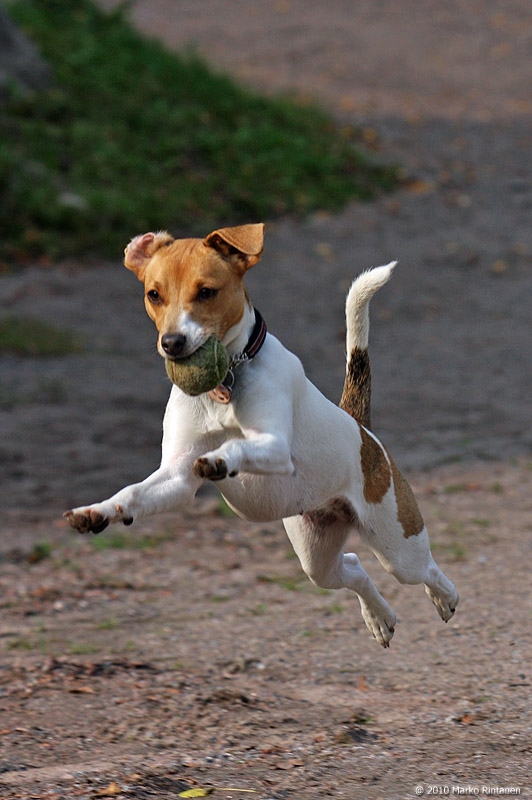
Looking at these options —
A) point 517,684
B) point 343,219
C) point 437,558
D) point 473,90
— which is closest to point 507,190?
point 343,219

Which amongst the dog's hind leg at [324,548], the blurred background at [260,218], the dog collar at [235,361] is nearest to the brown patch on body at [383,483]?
the dog's hind leg at [324,548]

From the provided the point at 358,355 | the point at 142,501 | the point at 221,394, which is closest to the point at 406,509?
the point at 358,355

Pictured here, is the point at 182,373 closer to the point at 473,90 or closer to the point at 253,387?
Answer: the point at 253,387

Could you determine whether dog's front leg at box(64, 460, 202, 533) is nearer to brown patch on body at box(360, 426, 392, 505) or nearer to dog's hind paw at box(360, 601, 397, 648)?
brown patch on body at box(360, 426, 392, 505)

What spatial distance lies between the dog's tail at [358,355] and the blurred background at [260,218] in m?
3.75

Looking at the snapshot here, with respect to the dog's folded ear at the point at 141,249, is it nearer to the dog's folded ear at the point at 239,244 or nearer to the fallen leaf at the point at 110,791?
the dog's folded ear at the point at 239,244

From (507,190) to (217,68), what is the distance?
4446mm

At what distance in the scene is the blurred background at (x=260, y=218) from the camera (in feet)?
31.1

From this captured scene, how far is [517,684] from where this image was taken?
201 inches

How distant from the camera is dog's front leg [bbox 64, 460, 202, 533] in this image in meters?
3.40

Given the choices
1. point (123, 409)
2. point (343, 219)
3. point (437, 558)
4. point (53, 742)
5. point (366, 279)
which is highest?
point (343, 219)

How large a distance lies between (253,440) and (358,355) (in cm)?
136

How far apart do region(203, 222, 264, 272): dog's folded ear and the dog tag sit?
0.38 metres

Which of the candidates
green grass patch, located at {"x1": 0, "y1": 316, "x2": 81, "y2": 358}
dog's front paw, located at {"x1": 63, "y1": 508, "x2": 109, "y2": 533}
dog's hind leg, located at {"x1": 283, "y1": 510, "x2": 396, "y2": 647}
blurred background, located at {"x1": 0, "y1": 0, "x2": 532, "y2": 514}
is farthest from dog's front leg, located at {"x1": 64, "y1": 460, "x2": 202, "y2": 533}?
green grass patch, located at {"x1": 0, "y1": 316, "x2": 81, "y2": 358}
